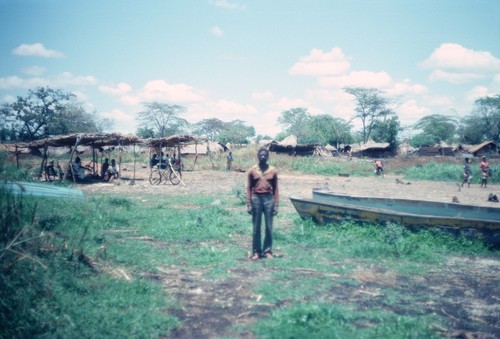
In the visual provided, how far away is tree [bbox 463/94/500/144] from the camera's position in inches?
2202

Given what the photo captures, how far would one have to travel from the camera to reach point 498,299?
4.96 m

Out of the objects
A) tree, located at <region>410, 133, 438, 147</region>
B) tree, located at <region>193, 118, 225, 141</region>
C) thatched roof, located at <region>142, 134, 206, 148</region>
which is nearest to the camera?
thatched roof, located at <region>142, 134, 206, 148</region>

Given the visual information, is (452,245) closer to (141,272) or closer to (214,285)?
(214,285)

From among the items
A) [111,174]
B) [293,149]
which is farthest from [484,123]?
[111,174]

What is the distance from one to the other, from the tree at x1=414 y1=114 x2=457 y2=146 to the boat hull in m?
64.8

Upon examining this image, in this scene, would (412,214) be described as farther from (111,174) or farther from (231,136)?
(231,136)

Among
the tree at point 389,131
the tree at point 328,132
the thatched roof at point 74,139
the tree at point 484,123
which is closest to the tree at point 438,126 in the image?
the tree at point 484,123

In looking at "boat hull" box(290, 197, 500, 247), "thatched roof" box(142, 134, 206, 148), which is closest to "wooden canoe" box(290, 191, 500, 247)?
"boat hull" box(290, 197, 500, 247)

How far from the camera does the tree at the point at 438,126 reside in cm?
6625

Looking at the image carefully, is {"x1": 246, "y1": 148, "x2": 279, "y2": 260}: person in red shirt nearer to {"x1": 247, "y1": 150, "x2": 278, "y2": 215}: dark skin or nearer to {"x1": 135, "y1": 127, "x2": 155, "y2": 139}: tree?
{"x1": 247, "y1": 150, "x2": 278, "y2": 215}: dark skin

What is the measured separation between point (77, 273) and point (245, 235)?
13.6ft

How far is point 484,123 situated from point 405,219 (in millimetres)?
62356

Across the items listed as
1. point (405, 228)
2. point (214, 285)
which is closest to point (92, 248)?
point (214, 285)

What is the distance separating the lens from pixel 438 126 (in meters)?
67.1
